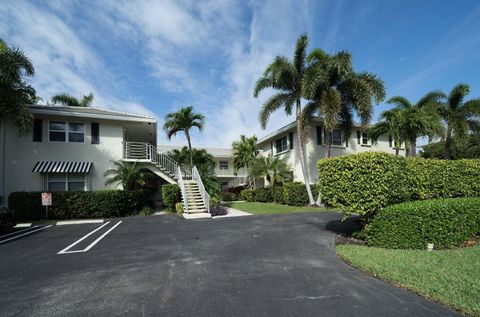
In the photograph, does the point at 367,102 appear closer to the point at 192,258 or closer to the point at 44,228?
the point at 192,258

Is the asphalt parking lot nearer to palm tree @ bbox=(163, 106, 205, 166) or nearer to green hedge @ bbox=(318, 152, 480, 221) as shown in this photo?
green hedge @ bbox=(318, 152, 480, 221)

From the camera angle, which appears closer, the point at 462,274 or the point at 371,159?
the point at 462,274

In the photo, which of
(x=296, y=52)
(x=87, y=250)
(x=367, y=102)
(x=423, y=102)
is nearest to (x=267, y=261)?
(x=87, y=250)

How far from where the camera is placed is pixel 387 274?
521cm

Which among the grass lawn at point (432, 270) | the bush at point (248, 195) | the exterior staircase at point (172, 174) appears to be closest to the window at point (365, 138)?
the bush at point (248, 195)

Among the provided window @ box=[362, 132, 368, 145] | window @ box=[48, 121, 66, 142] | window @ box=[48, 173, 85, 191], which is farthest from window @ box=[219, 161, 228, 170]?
window @ box=[48, 121, 66, 142]

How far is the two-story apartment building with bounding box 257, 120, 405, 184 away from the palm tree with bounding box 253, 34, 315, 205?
91.2 inches

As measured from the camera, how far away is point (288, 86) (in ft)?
61.1

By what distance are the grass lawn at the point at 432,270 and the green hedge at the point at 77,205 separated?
13.1m

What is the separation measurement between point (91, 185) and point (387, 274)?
1672cm

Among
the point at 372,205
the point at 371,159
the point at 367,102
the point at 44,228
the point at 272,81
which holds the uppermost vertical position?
the point at 272,81

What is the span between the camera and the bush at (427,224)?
6.99m

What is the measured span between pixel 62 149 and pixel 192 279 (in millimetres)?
15184

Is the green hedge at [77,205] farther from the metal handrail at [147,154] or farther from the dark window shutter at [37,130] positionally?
the dark window shutter at [37,130]
